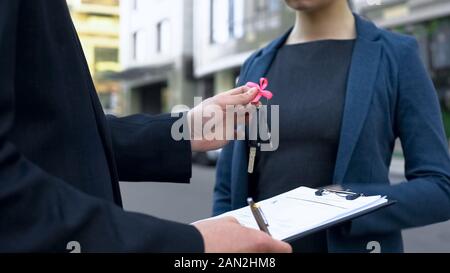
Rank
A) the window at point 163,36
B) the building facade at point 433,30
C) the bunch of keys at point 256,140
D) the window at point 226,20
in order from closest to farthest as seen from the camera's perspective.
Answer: the bunch of keys at point 256,140 → the building facade at point 433,30 → the window at point 226,20 → the window at point 163,36

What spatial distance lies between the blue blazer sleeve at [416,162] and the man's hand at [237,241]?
454 mm

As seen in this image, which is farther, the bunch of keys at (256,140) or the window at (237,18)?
the window at (237,18)

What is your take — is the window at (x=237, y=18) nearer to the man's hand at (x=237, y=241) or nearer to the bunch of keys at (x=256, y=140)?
the bunch of keys at (x=256, y=140)

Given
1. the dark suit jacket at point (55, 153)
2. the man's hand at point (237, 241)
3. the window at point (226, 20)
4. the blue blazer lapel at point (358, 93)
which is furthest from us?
the window at point (226, 20)

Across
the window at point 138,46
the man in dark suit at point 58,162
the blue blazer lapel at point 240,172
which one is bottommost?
the blue blazer lapel at point 240,172

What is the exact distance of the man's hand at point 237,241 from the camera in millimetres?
778

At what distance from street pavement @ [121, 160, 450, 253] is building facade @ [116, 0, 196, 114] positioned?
→ 11.9 meters

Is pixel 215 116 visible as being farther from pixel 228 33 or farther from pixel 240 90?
pixel 228 33

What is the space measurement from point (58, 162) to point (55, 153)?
16 millimetres

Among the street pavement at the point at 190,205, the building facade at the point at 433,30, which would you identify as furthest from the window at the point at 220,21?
the street pavement at the point at 190,205

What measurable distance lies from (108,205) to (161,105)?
89.2 feet

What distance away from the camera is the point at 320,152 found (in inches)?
55.7
